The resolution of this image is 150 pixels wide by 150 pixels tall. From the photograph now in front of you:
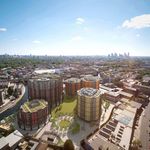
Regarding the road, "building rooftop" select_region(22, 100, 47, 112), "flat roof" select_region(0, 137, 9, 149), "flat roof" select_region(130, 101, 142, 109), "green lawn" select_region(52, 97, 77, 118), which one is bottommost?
"green lawn" select_region(52, 97, 77, 118)

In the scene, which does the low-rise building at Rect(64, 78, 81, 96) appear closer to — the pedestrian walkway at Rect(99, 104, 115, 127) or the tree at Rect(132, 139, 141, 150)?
the pedestrian walkway at Rect(99, 104, 115, 127)

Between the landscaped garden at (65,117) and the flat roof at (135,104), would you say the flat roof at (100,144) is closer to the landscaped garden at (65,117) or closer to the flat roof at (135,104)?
the landscaped garden at (65,117)

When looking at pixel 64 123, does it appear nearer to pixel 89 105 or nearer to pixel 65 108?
pixel 89 105

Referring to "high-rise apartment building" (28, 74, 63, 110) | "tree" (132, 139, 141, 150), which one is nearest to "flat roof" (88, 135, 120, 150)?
"tree" (132, 139, 141, 150)

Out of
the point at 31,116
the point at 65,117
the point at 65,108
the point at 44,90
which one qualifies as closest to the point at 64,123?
the point at 65,117

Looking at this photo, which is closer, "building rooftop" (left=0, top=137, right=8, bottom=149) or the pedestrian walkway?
→ "building rooftop" (left=0, top=137, right=8, bottom=149)

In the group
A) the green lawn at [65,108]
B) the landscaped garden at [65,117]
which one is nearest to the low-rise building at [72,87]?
the green lawn at [65,108]
